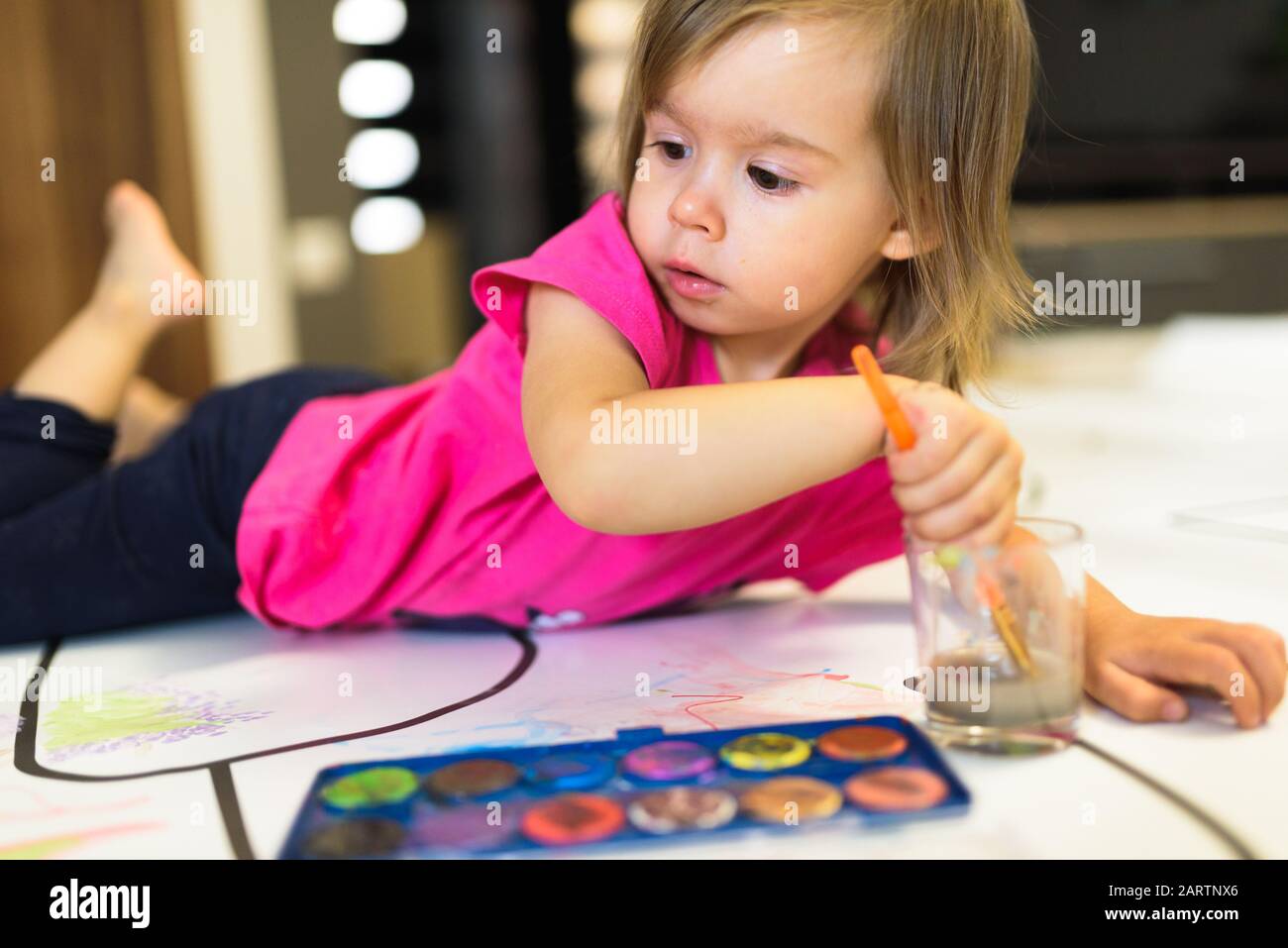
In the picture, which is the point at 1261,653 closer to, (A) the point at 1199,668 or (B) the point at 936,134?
→ (A) the point at 1199,668

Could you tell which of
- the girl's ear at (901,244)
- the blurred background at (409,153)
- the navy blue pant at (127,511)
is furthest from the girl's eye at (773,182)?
the blurred background at (409,153)

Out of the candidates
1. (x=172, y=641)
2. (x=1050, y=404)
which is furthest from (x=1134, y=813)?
(x=1050, y=404)


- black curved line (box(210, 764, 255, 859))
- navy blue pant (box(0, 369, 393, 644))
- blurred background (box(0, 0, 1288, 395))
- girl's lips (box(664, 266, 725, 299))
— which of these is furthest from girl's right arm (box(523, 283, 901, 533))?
blurred background (box(0, 0, 1288, 395))

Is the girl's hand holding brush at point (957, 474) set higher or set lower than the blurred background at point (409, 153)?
lower

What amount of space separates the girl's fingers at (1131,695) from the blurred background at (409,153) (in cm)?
117

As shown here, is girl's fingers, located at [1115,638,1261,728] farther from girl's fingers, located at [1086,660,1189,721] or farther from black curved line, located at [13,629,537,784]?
black curved line, located at [13,629,537,784]

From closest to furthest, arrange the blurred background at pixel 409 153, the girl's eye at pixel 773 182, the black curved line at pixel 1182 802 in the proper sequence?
the black curved line at pixel 1182 802, the girl's eye at pixel 773 182, the blurred background at pixel 409 153

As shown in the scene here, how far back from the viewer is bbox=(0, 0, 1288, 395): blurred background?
183 centimetres

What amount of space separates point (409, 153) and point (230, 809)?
2.35 metres

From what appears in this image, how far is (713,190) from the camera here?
2.17 feet

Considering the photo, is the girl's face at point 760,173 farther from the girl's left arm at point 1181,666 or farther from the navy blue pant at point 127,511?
the navy blue pant at point 127,511

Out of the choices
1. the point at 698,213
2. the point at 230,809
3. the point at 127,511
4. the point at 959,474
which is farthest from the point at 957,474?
the point at 127,511

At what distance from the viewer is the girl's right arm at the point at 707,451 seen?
22.0 inches

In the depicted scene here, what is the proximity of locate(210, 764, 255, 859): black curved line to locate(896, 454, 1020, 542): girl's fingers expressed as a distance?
31cm
